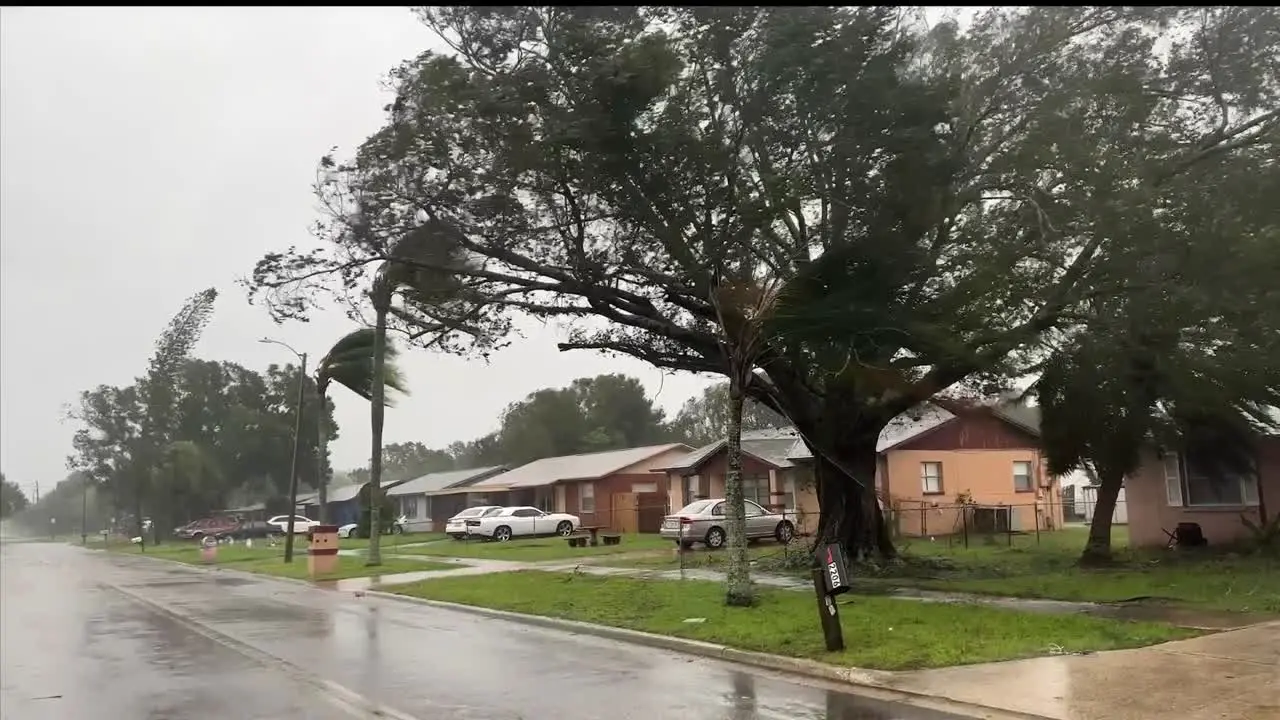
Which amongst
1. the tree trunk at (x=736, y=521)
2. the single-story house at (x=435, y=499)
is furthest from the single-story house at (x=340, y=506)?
the tree trunk at (x=736, y=521)

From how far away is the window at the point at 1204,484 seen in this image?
22.7 m

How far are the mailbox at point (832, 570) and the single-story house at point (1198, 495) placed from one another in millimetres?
13222

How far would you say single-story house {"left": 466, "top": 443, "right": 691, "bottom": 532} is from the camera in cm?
4509

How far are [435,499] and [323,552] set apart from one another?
3586 centimetres

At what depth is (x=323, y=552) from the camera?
29312 millimetres

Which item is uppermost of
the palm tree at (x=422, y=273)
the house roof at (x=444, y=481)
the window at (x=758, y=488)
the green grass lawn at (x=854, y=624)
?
the palm tree at (x=422, y=273)

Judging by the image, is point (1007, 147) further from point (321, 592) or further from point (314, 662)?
point (321, 592)

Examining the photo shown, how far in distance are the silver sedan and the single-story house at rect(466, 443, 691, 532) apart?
1068 centimetres

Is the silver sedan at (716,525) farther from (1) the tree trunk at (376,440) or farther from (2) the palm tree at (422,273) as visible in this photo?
(2) the palm tree at (422,273)

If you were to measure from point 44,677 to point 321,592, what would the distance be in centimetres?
1283

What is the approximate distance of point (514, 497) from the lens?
5606 centimetres

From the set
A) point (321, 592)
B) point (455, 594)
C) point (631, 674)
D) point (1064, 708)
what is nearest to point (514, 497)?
point (321, 592)

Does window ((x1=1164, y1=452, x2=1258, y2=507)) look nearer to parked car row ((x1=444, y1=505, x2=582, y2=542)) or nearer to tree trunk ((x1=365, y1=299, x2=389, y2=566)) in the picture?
tree trunk ((x1=365, y1=299, x2=389, y2=566))

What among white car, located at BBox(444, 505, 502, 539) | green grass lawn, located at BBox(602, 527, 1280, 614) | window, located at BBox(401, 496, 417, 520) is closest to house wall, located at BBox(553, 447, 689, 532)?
white car, located at BBox(444, 505, 502, 539)
